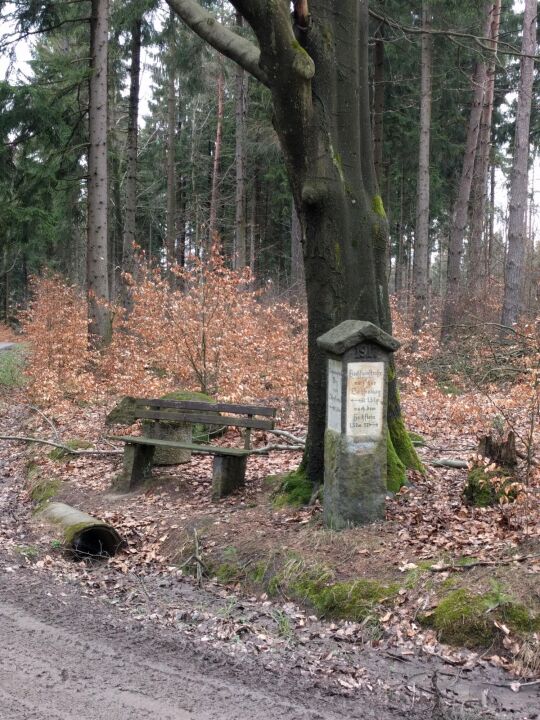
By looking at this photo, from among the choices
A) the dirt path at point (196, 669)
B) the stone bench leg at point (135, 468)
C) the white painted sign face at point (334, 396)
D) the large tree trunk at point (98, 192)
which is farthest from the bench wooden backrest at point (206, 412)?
the large tree trunk at point (98, 192)

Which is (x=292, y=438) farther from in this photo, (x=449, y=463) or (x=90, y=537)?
(x=90, y=537)

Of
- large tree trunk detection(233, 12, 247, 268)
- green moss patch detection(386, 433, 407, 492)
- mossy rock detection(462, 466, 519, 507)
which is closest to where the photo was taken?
mossy rock detection(462, 466, 519, 507)

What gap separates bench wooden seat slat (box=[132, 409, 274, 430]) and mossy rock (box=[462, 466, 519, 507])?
7.66 ft

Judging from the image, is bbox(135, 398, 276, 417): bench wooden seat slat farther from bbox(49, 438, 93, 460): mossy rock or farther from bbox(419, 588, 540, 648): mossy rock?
bbox(419, 588, 540, 648): mossy rock

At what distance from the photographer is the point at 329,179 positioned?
21.7ft

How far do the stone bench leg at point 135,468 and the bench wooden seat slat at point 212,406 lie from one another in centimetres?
58

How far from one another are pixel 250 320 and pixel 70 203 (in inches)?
467

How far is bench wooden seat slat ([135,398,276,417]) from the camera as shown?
8.05 metres

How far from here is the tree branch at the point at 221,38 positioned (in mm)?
6949

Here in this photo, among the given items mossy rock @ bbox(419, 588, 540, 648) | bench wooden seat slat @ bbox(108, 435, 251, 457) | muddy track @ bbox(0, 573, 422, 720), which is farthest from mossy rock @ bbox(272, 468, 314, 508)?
mossy rock @ bbox(419, 588, 540, 648)

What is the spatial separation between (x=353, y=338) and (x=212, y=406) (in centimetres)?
308

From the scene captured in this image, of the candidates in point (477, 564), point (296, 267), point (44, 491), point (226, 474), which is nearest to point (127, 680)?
point (477, 564)

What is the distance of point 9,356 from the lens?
2483 centimetres

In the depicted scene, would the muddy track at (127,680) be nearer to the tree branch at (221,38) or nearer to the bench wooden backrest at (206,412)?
the bench wooden backrest at (206,412)
